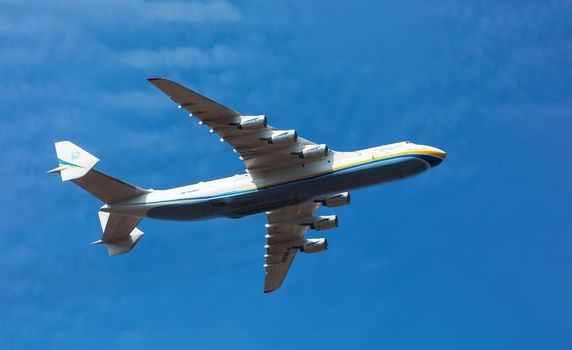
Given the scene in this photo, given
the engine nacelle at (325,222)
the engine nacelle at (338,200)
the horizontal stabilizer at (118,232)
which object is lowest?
the horizontal stabilizer at (118,232)

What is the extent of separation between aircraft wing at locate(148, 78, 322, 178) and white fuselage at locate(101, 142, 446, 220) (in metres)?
0.51

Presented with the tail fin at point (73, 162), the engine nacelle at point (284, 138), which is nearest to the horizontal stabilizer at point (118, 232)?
the tail fin at point (73, 162)

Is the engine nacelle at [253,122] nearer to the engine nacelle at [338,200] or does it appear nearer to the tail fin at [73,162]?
the engine nacelle at [338,200]

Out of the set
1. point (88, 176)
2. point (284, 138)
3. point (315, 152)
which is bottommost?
point (88, 176)

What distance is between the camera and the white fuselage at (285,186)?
40062 mm

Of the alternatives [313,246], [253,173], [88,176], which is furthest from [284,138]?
[313,246]

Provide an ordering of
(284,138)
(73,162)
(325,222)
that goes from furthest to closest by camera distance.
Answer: (325,222), (73,162), (284,138)

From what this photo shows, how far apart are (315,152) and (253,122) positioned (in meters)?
2.90

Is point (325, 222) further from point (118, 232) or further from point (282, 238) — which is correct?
point (118, 232)

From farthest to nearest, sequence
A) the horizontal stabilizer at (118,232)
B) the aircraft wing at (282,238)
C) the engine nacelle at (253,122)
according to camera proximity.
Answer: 1. the aircraft wing at (282,238)
2. the horizontal stabilizer at (118,232)
3. the engine nacelle at (253,122)

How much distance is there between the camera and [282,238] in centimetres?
4656

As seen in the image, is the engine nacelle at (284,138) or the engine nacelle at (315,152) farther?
the engine nacelle at (315,152)

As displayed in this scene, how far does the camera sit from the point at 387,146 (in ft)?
133

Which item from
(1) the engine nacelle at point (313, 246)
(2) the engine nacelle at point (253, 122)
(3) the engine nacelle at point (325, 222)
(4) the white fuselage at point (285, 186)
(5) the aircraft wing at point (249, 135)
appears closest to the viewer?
(5) the aircraft wing at point (249, 135)
